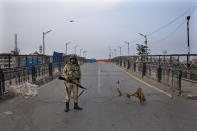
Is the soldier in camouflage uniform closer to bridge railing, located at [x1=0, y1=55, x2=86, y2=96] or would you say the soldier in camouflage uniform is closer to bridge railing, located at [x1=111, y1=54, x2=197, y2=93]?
bridge railing, located at [x1=0, y1=55, x2=86, y2=96]

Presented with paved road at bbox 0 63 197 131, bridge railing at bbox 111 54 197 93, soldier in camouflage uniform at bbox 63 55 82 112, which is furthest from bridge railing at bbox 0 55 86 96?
bridge railing at bbox 111 54 197 93

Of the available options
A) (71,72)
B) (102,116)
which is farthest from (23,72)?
(102,116)

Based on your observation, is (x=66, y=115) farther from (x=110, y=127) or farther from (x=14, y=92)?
(x=14, y=92)

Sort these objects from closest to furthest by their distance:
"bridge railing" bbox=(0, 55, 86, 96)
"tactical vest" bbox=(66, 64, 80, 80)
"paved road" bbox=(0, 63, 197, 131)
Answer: "paved road" bbox=(0, 63, 197, 131)
"tactical vest" bbox=(66, 64, 80, 80)
"bridge railing" bbox=(0, 55, 86, 96)

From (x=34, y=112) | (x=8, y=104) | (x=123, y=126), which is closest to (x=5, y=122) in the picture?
(x=34, y=112)

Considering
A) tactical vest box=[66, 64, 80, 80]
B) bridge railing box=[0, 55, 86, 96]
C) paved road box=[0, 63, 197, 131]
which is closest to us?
paved road box=[0, 63, 197, 131]

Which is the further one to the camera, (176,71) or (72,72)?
(176,71)

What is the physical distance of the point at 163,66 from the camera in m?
12.4

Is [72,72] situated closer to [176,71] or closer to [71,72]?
[71,72]

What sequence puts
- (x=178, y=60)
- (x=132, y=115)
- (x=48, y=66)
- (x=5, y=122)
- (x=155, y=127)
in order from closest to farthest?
(x=155, y=127) → (x=5, y=122) → (x=132, y=115) → (x=178, y=60) → (x=48, y=66)

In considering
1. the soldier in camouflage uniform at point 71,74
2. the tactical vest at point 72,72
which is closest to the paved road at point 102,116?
the soldier in camouflage uniform at point 71,74

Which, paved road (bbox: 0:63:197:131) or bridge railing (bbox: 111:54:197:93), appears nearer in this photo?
paved road (bbox: 0:63:197:131)

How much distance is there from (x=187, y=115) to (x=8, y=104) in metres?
6.08

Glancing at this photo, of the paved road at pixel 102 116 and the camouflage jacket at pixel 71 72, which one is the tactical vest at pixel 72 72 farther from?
the paved road at pixel 102 116
